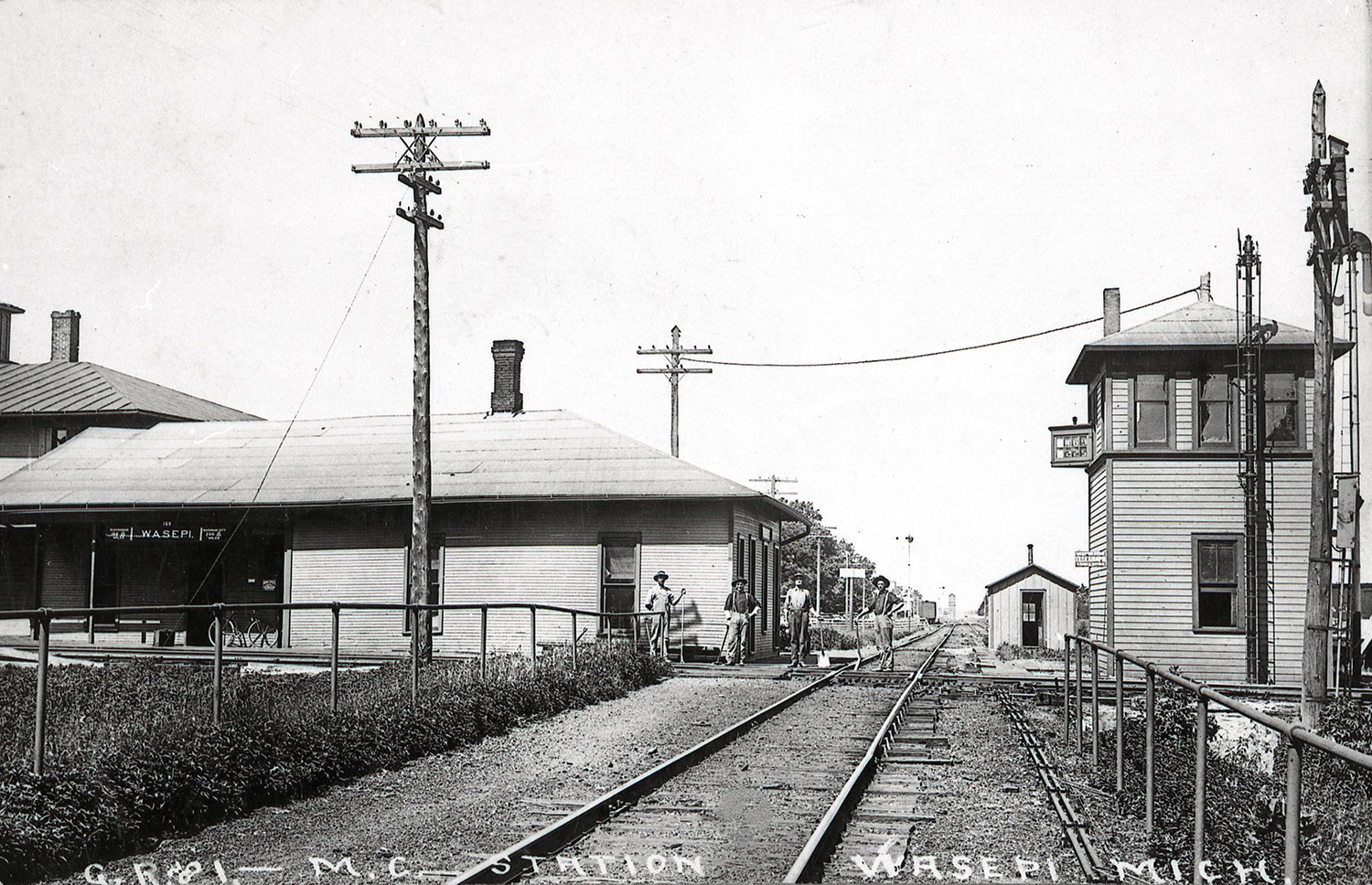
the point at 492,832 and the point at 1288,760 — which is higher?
the point at 1288,760

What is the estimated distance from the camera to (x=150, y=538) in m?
29.5

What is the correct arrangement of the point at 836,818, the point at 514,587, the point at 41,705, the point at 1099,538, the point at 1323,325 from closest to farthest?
the point at 41,705
the point at 836,818
the point at 1323,325
the point at 1099,538
the point at 514,587

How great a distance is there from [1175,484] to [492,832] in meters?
18.6

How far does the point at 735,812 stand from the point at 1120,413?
17.2 meters

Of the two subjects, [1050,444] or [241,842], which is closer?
[241,842]

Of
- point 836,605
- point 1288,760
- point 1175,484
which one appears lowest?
point 836,605

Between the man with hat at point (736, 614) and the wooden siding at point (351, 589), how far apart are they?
24.0 feet

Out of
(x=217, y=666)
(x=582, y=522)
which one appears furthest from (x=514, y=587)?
(x=217, y=666)

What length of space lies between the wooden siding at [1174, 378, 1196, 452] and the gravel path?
1312cm

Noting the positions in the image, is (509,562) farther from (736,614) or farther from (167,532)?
(167,532)

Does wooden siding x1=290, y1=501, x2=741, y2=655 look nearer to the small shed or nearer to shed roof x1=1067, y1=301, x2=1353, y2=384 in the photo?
shed roof x1=1067, y1=301, x2=1353, y2=384

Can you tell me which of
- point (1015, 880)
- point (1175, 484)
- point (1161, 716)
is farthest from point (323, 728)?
point (1175, 484)

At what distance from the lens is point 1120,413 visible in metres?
24.1

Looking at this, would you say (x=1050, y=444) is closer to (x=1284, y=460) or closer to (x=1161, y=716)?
(x=1284, y=460)
